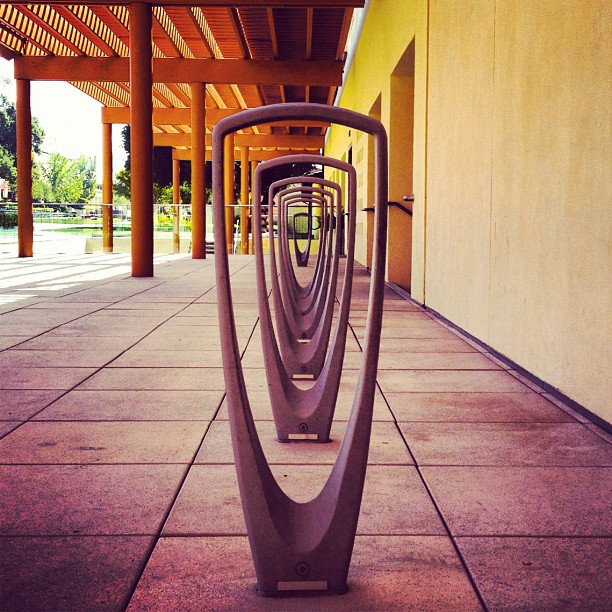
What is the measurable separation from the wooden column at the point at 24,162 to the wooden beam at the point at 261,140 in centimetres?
1274

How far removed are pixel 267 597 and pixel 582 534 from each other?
96cm

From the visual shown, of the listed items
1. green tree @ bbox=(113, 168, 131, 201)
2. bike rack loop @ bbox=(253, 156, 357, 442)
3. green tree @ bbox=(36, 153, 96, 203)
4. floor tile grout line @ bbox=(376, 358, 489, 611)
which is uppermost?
green tree @ bbox=(36, 153, 96, 203)

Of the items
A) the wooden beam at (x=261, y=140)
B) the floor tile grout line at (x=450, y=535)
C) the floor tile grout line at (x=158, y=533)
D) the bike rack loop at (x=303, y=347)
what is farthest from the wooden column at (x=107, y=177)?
the floor tile grout line at (x=450, y=535)

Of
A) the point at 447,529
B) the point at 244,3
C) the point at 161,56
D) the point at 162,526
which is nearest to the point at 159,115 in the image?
the point at 161,56

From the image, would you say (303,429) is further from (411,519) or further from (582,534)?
(582,534)

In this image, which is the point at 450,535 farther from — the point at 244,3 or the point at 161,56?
the point at 161,56

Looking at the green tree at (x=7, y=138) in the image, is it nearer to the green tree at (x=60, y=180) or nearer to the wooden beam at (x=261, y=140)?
the green tree at (x=60, y=180)

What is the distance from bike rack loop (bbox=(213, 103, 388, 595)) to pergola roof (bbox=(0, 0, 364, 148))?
433 inches

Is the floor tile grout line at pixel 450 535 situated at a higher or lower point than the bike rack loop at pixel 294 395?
lower

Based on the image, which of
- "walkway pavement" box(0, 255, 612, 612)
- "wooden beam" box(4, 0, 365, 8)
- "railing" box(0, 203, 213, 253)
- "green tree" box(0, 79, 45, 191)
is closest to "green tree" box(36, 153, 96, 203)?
"green tree" box(0, 79, 45, 191)

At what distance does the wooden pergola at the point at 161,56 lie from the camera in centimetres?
1229

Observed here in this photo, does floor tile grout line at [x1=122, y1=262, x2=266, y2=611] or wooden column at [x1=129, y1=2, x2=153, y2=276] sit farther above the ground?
wooden column at [x1=129, y1=2, x2=153, y2=276]

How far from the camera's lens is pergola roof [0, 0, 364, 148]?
46.0 feet

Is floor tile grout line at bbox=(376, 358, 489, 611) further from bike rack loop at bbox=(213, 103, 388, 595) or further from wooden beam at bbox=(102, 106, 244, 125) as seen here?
wooden beam at bbox=(102, 106, 244, 125)
